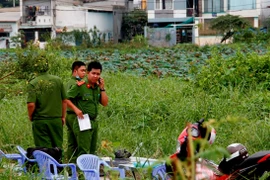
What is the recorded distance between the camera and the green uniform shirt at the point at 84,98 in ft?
23.3

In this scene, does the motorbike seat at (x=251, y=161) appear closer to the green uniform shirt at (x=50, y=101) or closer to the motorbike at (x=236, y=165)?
Answer: the motorbike at (x=236, y=165)

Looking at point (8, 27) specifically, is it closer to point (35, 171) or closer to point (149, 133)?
point (149, 133)

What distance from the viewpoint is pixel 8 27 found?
44.1 metres

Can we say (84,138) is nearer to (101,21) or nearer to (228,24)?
(228,24)

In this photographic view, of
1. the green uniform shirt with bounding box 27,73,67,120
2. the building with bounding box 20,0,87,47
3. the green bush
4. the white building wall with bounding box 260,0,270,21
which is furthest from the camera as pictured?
the building with bounding box 20,0,87,47

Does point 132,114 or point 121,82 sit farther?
point 121,82

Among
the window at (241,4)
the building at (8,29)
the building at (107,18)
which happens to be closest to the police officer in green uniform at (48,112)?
the window at (241,4)

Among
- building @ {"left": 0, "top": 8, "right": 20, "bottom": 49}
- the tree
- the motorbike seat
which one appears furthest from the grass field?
building @ {"left": 0, "top": 8, "right": 20, "bottom": 49}

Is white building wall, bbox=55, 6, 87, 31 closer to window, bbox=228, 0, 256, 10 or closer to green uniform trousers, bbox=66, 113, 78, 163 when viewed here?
window, bbox=228, 0, 256, 10

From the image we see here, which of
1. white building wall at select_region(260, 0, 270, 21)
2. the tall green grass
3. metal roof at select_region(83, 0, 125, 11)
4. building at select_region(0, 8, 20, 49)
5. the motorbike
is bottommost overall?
the tall green grass

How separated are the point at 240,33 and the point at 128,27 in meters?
12.5

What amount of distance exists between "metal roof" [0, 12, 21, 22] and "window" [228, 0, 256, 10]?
16.2m

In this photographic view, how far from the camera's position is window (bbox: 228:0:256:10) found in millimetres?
39469

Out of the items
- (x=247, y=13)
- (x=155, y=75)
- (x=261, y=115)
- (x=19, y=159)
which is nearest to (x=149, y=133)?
(x=261, y=115)
